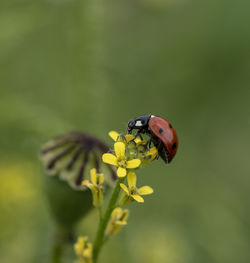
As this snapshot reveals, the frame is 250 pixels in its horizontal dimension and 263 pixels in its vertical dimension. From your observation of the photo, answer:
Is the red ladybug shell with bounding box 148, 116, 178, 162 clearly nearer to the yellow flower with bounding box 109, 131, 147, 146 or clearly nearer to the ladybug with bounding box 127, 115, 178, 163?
the ladybug with bounding box 127, 115, 178, 163

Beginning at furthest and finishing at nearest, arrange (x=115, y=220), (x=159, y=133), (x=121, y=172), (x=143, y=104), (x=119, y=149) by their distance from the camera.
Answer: (x=143, y=104) < (x=159, y=133) < (x=115, y=220) < (x=119, y=149) < (x=121, y=172)

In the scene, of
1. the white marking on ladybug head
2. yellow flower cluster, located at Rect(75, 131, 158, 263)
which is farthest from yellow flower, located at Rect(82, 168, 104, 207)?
the white marking on ladybug head

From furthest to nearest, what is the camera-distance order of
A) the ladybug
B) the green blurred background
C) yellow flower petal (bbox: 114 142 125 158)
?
the green blurred background, the ladybug, yellow flower petal (bbox: 114 142 125 158)

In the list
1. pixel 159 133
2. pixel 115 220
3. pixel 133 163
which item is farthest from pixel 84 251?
pixel 159 133

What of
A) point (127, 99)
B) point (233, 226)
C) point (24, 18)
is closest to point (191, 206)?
point (233, 226)

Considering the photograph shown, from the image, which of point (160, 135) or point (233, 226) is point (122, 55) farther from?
point (160, 135)

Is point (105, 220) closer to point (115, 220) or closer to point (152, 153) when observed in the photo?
point (115, 220)

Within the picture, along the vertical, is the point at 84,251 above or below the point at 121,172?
below
